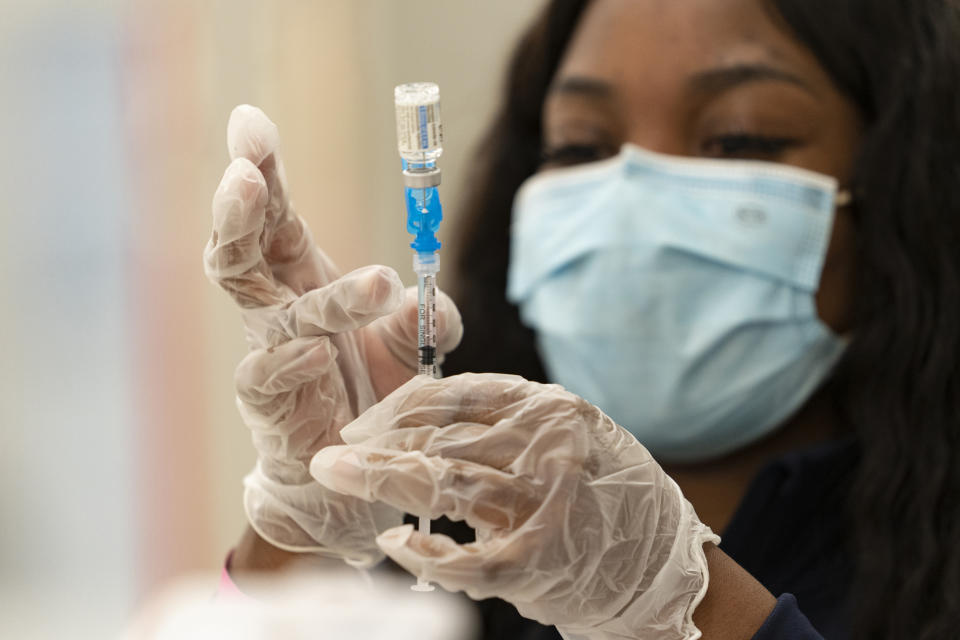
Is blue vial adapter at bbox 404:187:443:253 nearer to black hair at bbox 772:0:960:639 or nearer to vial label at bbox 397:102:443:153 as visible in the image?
vial label at bbox 397:102:443:153

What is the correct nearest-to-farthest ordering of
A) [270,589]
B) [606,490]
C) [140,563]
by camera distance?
[606,490], [270,589], [140,563]

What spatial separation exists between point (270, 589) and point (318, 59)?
5.18 feet

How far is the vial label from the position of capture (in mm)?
736

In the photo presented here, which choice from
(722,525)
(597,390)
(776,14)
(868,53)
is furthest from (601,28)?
(722,525)

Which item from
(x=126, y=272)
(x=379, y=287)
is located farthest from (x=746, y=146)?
(x=126, y=272)

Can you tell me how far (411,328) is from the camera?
896 millimetres

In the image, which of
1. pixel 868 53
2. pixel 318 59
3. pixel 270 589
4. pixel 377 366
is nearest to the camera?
pixel 377 366

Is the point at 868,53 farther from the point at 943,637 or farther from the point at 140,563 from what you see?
the point at 140,563

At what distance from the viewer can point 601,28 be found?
1562mm

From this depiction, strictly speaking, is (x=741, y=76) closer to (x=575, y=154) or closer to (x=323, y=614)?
(x=575, y=154)

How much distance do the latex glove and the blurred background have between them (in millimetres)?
1273

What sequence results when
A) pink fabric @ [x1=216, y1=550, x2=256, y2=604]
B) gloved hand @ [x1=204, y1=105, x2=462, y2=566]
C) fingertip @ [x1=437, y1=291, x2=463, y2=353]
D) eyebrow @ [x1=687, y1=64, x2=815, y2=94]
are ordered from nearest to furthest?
gloved hand @ [x1=204, y1=105, x2=462, y2=566] → fingertip @ [x1=437, y1=291, x2=463, y2=353] → pink fabric @ [x1=216, y1=550, x2=256, y2=604] → eyebrow @ [x1=687, y1=64, x2=815, y2=94]

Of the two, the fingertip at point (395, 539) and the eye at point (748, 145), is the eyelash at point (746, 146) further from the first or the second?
the fingertip at point (395, 539)

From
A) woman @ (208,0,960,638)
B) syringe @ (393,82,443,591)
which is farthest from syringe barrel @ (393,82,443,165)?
woman @ (208,0,960,638)
